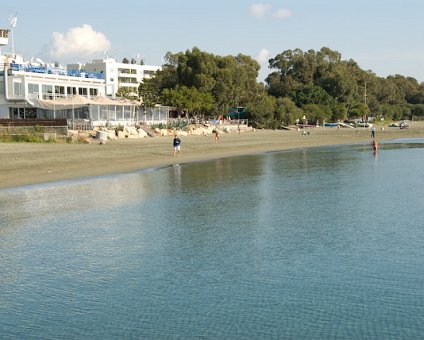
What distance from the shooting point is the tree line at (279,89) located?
78.5 m

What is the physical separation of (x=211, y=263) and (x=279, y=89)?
10964 cm

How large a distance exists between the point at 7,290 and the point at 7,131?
38.9m

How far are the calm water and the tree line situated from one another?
152 feet

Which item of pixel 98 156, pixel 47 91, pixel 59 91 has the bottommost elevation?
pixel 98 156

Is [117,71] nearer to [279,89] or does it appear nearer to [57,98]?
[279,89]

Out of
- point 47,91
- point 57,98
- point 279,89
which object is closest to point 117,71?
point 279,89

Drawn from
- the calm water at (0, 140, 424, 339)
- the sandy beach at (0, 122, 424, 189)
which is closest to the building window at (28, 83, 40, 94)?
the sandy beach at (0, 122, 424, 189)

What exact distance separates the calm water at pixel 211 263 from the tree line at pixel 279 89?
46218 mm

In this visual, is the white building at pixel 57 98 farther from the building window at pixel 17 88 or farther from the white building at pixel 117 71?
the white building at pixel 117 71

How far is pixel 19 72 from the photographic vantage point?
6544 centimetres

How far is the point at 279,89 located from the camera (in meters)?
120

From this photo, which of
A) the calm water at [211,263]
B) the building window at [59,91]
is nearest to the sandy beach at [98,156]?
the calm water at [211,263]

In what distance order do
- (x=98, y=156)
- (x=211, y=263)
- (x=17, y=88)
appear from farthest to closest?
1. (x=17, y=88)
2. (x=98, y=156)
3. (x=211, y=263)

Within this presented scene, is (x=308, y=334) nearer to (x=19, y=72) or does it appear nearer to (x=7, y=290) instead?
(x=7, y=290)
